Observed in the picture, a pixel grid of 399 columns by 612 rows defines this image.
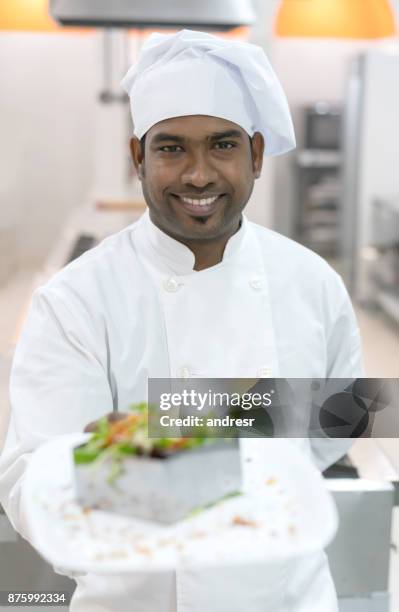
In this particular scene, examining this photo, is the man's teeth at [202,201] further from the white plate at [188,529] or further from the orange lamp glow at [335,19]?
the orange lamp glow at [335,19]

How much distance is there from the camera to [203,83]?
845mm

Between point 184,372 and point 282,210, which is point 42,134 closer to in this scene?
point 282,210

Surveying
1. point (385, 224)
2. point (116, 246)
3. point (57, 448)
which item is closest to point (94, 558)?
point (57, 448)

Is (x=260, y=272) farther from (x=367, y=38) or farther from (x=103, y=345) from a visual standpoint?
(x=367, y=38)

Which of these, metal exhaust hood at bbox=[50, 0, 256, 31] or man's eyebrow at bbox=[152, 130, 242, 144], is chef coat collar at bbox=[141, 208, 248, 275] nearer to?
man's eyebrow at bbox=[152, 130, 242, 144]

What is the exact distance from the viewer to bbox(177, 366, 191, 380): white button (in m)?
0.88

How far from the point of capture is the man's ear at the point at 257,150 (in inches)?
35.3

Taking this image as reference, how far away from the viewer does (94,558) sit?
628 mm

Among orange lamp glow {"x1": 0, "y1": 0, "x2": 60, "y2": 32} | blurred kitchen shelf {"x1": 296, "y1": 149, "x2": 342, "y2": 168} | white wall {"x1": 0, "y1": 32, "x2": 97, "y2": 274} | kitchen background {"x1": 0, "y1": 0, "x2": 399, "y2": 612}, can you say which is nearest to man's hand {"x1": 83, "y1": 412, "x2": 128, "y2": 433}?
kitchen background {"x1": 0, "y1": 0, "x2": 399, "y2": 612}

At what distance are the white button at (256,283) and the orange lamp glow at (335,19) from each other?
60cm

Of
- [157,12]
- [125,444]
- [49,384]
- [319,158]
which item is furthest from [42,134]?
[125,444]

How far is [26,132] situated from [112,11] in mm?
2092

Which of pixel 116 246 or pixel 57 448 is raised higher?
pixel 116 246

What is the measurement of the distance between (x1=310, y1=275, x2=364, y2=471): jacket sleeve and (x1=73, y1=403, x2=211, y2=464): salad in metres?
0.30
